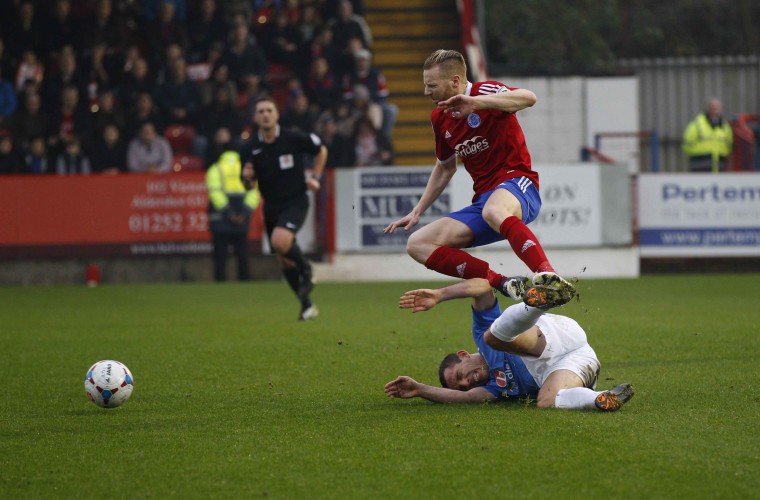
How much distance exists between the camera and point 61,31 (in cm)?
2223

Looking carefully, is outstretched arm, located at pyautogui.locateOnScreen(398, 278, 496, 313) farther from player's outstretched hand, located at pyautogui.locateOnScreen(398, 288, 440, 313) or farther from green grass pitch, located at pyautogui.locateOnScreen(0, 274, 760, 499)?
green grass pitch, located at pyautogui.locateOnScreen(0, 274, 760, 499)

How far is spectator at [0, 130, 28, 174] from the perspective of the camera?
65.5 ft

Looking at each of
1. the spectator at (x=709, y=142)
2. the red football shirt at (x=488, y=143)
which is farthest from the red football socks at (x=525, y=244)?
the spectator at (x=709, y=142)

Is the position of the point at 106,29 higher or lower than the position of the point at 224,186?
higher

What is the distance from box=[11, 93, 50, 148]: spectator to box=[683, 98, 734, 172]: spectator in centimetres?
1096

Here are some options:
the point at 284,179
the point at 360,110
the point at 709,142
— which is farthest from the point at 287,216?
the point at 709,142

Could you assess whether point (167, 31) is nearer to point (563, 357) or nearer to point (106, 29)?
point (106, 29)

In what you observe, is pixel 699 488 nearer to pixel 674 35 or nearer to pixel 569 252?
pixel 569 252

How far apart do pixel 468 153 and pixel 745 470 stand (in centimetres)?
344

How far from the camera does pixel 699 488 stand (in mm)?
4812

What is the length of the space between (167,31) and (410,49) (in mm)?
4918

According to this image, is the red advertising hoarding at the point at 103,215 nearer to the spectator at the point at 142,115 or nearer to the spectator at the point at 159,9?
the spectator at the point at 142,115

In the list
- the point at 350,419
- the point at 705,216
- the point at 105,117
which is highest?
the point at 105,117

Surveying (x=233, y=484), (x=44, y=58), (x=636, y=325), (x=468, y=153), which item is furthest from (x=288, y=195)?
(x=44, y=58)
